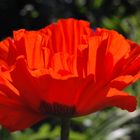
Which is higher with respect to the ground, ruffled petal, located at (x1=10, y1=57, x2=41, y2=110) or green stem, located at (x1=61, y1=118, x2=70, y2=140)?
ruffled petal, located at (x1=10, y1=57, x2=41, y2=110)

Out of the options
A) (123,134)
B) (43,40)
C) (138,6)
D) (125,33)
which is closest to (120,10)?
(138,6)

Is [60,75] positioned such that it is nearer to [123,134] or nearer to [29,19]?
[123,134]

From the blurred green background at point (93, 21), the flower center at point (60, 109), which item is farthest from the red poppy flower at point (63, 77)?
the blurred green background at point (93, 21)

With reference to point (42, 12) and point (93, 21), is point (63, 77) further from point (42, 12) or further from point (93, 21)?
point (93, 21)

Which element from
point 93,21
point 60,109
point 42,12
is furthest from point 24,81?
point 93,21

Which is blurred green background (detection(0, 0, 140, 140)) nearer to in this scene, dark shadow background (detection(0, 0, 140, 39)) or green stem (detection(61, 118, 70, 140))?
dark shadow background (detection(0, 0, 140, 39))

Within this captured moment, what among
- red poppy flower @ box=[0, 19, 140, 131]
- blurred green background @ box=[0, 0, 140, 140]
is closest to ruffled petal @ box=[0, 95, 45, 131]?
red poppy flower @ box=[0, 19, 140, 131]
